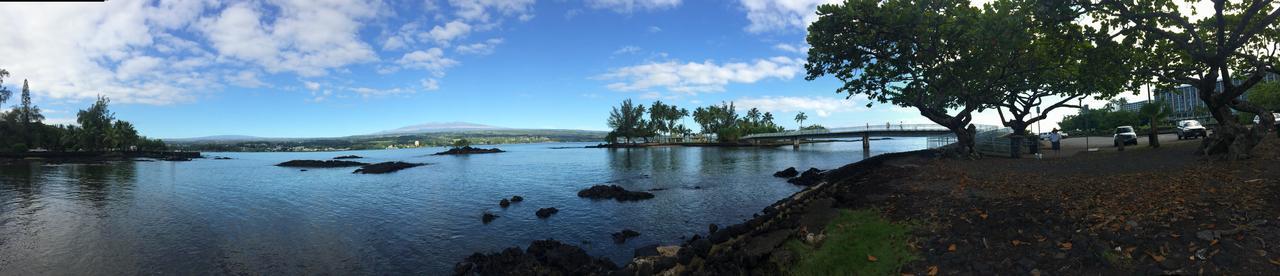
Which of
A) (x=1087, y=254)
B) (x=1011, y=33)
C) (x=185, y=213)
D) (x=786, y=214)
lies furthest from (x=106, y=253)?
(x=1011, y=33)

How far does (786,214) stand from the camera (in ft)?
61.9

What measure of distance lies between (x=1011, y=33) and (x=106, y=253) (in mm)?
35725

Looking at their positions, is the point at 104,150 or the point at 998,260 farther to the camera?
the point at 104,150

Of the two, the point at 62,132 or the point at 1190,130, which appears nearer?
the point at 1190,130

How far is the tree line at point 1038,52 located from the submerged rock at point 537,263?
1842 cm

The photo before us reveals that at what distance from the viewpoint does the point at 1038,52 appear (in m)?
30.5

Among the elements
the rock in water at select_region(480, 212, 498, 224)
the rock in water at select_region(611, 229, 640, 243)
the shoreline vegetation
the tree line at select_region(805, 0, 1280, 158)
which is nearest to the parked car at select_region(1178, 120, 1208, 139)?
the tree line at select_region(805, 0, 1280, 158)

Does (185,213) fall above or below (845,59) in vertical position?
below

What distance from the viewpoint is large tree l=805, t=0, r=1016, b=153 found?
27938 mm

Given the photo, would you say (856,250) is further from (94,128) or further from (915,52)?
(94,128)

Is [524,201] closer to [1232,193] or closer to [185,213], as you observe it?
[185,213]

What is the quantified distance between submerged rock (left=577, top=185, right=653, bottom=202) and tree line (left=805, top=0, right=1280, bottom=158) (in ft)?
48.0

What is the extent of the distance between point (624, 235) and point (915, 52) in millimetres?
22453

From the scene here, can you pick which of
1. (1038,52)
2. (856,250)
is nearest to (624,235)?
(856,250)
